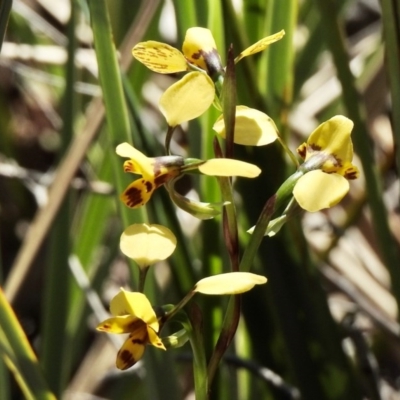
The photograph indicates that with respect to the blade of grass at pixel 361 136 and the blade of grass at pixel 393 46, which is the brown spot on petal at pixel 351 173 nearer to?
the blade of grass at pixel 393 46

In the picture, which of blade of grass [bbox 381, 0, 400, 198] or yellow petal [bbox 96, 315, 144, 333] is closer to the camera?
yellow petal [bbox 96, 315, 144, 333]

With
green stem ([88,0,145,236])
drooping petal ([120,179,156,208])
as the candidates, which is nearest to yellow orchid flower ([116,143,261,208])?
drooping petal ([120,179,156,208])

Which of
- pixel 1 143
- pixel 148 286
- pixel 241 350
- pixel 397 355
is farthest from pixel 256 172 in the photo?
pixel 1 143

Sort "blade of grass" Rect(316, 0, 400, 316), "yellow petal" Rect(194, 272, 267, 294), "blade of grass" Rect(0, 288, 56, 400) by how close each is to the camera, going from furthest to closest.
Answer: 1. "blade of grass" Rect(316, 0, 400, 316)
2. "blade of grass" Rect(0, 288, 56, 400)
3. "yellow petal" Rect(194, 272, 267, 294)

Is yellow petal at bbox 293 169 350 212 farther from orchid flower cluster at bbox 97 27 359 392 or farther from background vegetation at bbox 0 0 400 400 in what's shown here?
background vegetation at bbox 0 0 400 400

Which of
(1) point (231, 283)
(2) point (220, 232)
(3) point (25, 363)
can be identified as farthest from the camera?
(2) point (220, 232)

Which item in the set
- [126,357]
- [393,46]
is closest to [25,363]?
[126,357]

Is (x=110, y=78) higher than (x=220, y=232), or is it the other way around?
(x=110, y=78)

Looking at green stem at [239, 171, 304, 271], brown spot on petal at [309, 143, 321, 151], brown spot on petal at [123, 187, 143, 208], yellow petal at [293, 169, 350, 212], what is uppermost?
brown spot on petal at [123, 187, 143, 208]

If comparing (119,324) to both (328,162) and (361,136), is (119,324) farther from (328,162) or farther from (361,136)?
(361,136)
